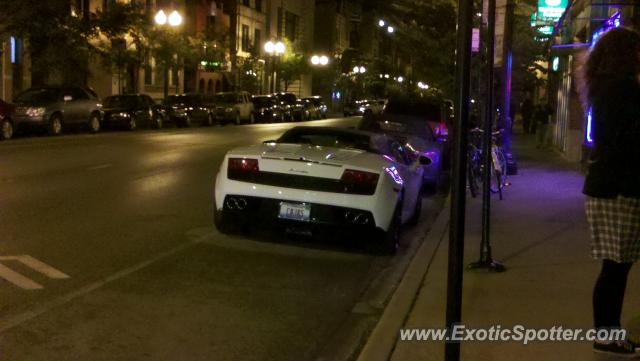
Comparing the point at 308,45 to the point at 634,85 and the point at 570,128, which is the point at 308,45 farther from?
the point at 634,85

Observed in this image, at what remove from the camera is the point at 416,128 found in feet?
52.7

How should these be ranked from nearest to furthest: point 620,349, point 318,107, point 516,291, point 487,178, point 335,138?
point 620,349 → point 516,291 → point 487,178 → point 335,138 → point 318,107

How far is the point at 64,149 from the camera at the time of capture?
20.2 meters

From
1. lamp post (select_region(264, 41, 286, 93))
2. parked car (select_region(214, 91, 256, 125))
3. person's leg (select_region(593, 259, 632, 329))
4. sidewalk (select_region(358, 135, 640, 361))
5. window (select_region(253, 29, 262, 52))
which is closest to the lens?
person's leg (select_region(593, 259, 632, 329))

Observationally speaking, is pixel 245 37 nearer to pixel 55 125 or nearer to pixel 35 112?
pixel 55 125

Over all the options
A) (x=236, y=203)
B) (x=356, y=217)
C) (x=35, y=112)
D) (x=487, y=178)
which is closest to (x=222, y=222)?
(x=236, y=203)

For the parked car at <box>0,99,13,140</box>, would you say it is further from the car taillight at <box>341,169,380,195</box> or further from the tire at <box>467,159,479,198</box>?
the car taillight at <box>341,169,380,195</box>

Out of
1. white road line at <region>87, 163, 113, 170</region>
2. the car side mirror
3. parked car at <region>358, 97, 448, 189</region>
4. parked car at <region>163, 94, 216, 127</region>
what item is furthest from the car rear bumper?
parked car at <region>163, 94, 216, 127</region>

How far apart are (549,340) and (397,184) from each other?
11.4ft

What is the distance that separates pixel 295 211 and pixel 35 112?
19.0m

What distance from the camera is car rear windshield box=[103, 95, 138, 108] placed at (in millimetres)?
30719

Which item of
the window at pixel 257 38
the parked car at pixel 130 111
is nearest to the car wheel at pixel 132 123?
the parked car at pixel 130 111

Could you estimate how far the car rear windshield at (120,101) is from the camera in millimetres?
30719

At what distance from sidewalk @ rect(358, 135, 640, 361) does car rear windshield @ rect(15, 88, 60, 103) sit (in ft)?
59.3
